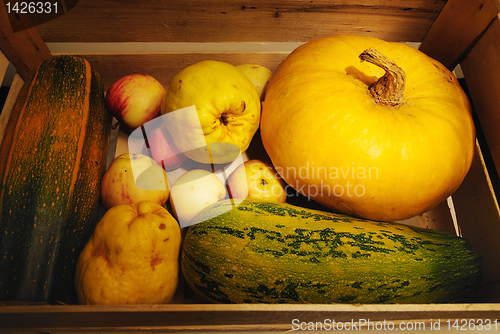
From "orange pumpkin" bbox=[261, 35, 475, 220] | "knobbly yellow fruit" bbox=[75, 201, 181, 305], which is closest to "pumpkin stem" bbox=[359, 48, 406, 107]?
"orange pumpkin" bbox=[261, 35, 475, 220]

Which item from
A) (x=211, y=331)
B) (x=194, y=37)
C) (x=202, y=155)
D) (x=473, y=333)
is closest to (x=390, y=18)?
(x=194, y=37)

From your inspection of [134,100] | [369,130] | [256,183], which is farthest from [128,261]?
[369,130]

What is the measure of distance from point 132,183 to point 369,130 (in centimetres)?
64

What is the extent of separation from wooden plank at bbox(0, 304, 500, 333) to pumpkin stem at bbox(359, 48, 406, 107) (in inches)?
18.9

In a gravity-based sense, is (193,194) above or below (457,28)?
below

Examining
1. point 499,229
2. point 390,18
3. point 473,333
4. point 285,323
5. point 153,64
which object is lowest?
point 473,333

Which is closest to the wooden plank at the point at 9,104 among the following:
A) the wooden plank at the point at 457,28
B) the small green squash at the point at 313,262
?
the small green squash at the point at 313,262

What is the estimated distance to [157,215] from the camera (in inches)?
29.5

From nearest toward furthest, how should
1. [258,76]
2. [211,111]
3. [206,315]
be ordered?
1. [206,315]
2. [211,111]
3. [258,76]

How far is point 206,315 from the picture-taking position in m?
0.63

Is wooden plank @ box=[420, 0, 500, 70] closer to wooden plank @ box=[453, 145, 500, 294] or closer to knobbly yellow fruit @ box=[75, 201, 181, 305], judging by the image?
wooden plank @ box=[453, 145, 500, 294]

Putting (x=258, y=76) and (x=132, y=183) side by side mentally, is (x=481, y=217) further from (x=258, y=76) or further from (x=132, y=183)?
(x=132, y=183)

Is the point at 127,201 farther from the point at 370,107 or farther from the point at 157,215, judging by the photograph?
the point at 370,107

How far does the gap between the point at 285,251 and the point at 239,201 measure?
7.7 inches
